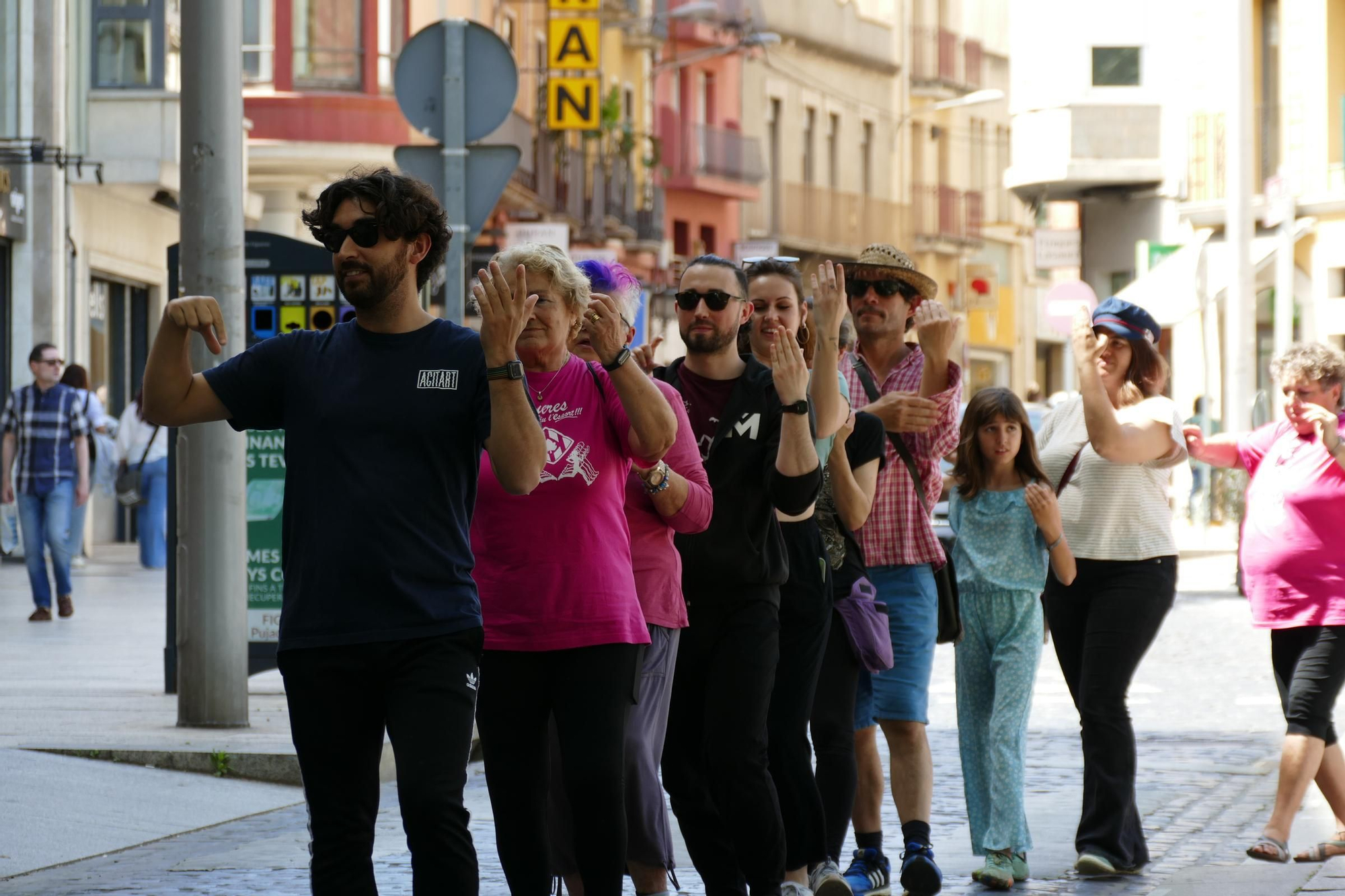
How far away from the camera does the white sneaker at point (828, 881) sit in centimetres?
725

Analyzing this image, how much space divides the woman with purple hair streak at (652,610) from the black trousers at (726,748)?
246 mm

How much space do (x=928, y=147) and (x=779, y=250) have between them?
887 cm

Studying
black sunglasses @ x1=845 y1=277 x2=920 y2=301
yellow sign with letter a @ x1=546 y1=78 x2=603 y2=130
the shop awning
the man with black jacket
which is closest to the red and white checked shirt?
black sunglasses @ x1=845 y1=277 x2=920 y2=301

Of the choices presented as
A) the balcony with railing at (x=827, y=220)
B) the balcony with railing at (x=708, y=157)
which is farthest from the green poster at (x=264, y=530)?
the balcony with railing at (x=827, y=220)

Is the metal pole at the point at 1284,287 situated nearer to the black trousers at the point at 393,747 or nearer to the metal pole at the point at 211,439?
the metal pole at the point at 211,439

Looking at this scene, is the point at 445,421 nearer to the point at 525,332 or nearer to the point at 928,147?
the point at 525,332

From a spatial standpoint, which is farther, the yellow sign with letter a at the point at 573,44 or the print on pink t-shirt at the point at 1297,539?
the yellow sign with letter a at the point at 573,44

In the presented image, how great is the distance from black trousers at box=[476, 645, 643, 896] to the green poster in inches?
233

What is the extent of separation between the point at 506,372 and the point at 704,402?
1853mm

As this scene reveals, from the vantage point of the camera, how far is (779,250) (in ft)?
200

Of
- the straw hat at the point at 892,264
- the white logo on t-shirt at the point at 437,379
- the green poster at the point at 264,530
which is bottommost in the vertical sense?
the green poster at the point at 264,530

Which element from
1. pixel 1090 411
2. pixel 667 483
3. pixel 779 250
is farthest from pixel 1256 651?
pixel 779 250

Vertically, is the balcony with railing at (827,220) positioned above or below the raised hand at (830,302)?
above

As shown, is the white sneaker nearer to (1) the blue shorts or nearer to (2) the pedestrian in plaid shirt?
(2) the pedestrian in plaid shirt
